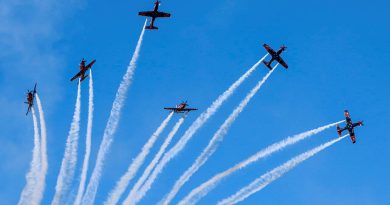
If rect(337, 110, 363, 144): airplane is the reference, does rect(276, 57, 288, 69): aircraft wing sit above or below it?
above

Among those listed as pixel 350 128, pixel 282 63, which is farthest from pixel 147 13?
pixel 350 128

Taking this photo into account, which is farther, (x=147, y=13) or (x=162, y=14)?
(x=162, y=14)

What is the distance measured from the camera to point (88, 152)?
96688 mm

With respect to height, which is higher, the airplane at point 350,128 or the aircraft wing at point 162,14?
the aircraft wing at point 162,14

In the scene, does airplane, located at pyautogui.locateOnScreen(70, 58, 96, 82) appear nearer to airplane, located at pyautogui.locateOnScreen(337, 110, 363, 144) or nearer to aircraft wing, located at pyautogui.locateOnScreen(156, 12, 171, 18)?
aircraft wing, located at pyautogui.locateOnScreen(156, 12, 171, 18)

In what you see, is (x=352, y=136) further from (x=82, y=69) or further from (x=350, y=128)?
(x=82, y=69)

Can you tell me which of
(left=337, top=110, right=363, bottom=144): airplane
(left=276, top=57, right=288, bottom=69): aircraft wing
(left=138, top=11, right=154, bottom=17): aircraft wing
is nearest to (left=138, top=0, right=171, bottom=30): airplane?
(left=138, top=11, right=154, bottom=17): aircraft wing

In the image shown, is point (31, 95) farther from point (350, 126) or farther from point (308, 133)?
point (350, 126)

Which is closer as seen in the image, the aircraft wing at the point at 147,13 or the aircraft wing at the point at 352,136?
the aircraft wing at the point at 147,13

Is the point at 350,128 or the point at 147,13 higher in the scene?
the point at 147,13

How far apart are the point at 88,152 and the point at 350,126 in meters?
45.8

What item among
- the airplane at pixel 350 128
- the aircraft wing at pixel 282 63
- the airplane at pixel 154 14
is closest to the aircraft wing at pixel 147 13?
the airplane at pixel 154 14

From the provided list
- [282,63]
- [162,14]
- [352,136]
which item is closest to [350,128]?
[352,136]

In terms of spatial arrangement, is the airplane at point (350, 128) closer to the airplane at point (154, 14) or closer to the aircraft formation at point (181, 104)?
the aircraft formation at point (181, 104)
